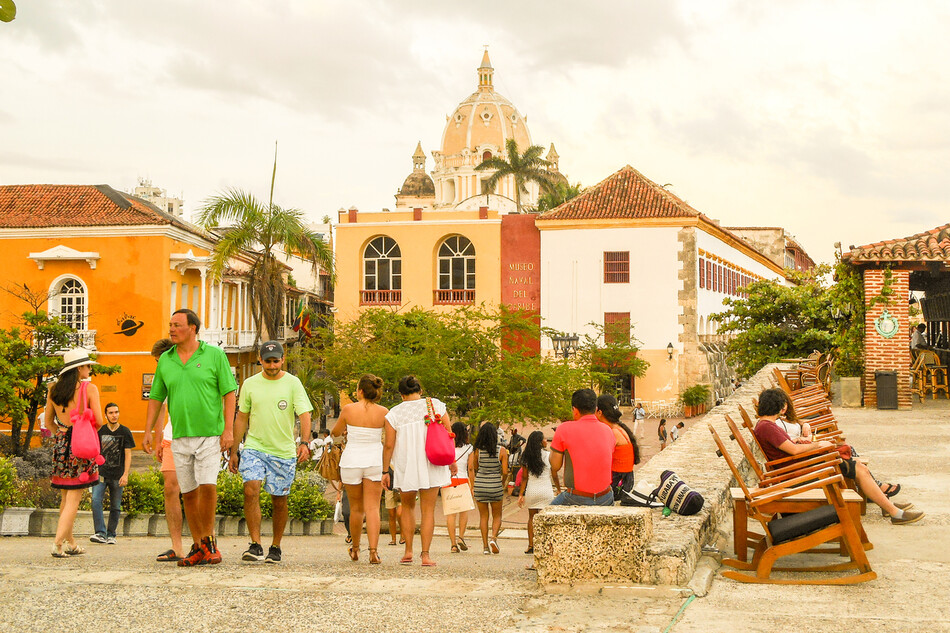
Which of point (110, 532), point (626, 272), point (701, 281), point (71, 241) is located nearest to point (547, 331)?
point (626, 272)

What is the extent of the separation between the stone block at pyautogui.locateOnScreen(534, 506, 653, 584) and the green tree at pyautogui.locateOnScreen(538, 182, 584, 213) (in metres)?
47.2

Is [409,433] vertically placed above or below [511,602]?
above

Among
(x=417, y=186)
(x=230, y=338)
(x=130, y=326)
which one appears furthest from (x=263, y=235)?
(x=417, y=186)

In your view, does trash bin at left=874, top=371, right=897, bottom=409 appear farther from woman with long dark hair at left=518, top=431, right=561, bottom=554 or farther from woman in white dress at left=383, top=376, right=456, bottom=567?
woman in white dress at left=383, top=376, right=456, bottom=567

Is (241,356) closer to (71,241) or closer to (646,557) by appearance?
(71,241)

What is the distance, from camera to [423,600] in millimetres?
5172

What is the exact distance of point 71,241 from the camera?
104 feet

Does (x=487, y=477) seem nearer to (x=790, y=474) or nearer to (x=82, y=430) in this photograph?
(x=82, y=430)

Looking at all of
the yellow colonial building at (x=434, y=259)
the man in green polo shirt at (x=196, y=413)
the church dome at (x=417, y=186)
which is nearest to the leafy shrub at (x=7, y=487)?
the man in green polo shirt at (x=196, y=413)

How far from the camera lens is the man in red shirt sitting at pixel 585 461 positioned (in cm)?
675

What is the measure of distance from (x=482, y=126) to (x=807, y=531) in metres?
77.5

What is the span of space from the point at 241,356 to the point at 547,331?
14104 mm

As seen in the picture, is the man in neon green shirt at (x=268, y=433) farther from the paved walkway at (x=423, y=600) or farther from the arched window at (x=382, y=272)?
the arched window at (x=382, y=272)

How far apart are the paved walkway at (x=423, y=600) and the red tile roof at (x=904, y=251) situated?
1161cm
